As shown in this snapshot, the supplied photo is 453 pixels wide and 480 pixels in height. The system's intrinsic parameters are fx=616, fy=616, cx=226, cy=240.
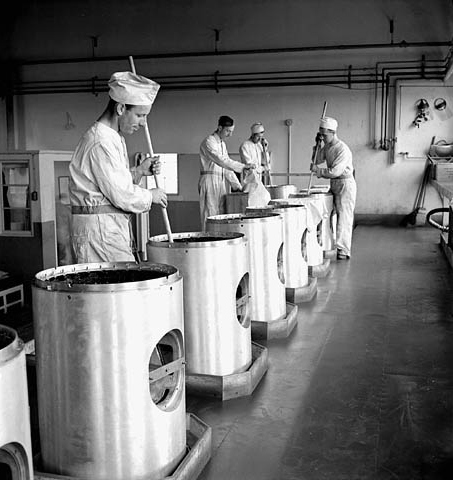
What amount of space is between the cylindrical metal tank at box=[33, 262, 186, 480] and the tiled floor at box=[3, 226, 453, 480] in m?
0.36

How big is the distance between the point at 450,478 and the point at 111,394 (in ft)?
3.83

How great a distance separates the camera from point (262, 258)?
3662 millimetres

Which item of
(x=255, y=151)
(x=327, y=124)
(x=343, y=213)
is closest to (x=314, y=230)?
(x=343, y=213)

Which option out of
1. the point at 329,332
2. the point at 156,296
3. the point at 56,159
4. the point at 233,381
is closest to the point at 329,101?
the point at 56,159

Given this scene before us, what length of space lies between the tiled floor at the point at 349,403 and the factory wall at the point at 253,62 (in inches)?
258

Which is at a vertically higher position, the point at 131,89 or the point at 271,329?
the point at 131,89

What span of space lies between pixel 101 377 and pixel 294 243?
2844 millimetres

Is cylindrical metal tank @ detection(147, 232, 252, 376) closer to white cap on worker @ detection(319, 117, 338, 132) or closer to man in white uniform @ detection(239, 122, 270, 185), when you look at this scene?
white cap on worker @ detection(319, 117, 338, 132)

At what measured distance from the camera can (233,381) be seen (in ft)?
9.30

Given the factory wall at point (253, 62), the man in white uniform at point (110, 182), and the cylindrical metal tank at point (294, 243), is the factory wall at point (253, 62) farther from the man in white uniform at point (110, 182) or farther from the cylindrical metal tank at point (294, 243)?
the man in white uniform at point (110, 182)

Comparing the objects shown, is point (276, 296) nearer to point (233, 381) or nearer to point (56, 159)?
point (233, 381)

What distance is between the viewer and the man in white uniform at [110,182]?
9.50ft

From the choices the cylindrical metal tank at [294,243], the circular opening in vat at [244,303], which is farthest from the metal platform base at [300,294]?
the circular opening in vat at [244,303]

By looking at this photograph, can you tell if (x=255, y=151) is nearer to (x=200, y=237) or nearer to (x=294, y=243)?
(x=294, y=243)
